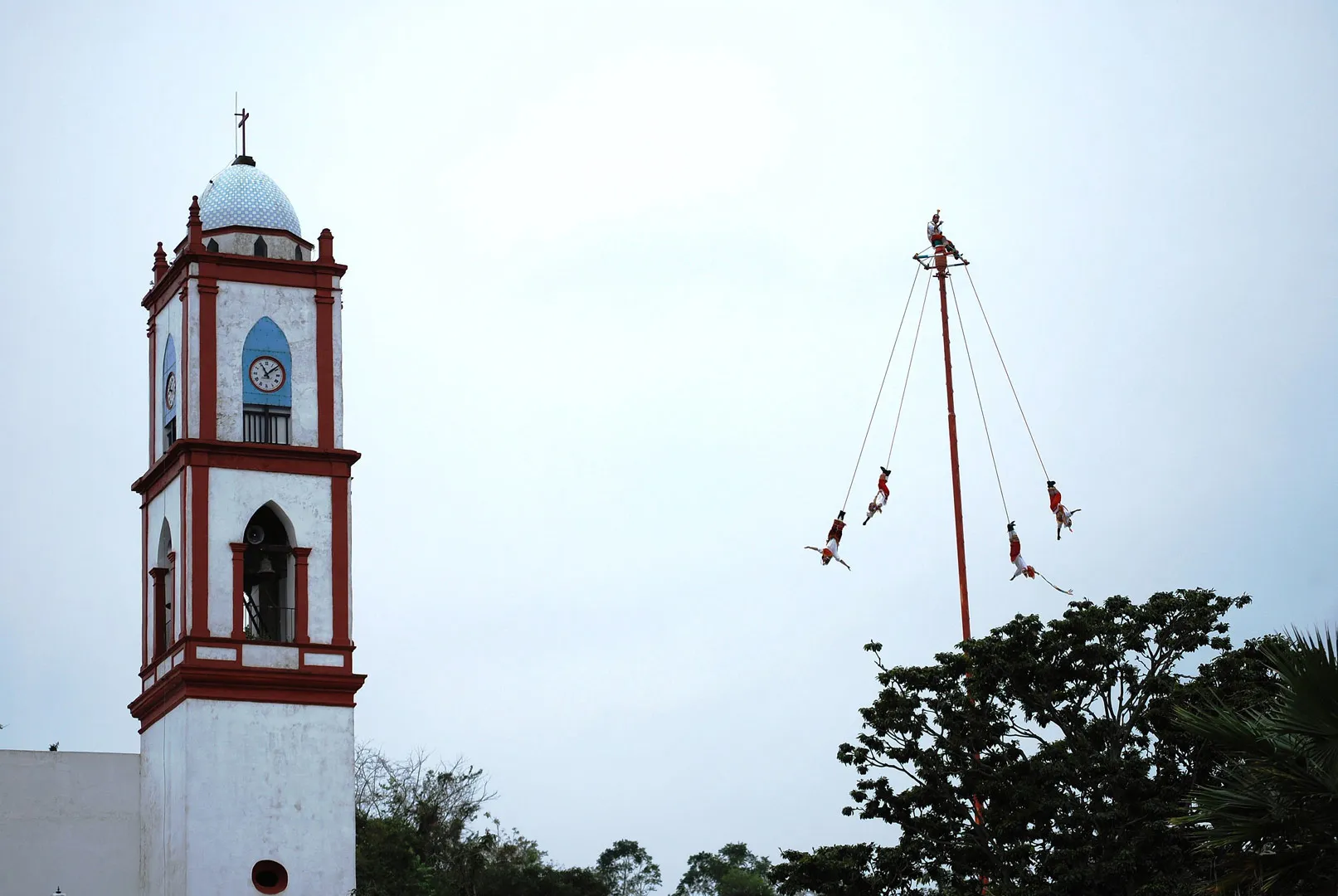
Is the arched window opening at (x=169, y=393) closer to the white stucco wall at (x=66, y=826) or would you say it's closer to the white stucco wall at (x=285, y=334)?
the white stucco wall at (x=285, y=334)

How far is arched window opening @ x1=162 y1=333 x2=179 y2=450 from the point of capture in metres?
35.6

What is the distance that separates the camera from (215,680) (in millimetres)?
33438

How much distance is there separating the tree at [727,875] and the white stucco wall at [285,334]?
1399 inches

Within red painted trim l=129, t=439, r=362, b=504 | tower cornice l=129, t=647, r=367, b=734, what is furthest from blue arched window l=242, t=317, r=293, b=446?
tower cornice l=129, t=647, r=367, b=734

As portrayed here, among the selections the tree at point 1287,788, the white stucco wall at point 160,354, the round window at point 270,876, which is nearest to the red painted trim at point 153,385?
the white stucco wall at point 160,354

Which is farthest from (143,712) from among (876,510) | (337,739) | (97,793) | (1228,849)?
(1228,849)

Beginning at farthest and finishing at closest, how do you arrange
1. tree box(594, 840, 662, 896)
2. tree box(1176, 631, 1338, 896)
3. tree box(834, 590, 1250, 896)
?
tree box(594, 840, 662, 896)
tree box(834, 590, 1250, 896)
tree box(1176, 631, 1338, 896)

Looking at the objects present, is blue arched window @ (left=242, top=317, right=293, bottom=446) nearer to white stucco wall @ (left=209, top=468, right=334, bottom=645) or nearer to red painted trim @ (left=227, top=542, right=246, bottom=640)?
white stucco wall @ (left=209, top=468, right=334, bottom=645)

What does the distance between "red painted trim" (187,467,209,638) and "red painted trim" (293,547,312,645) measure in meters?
1.47

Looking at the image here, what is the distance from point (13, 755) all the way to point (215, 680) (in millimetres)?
3893

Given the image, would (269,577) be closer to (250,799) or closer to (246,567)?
(246,567)

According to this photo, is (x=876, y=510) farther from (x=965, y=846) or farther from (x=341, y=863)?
(x=341, y=863)

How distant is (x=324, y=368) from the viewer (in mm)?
35438

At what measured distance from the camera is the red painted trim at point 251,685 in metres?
33.3
